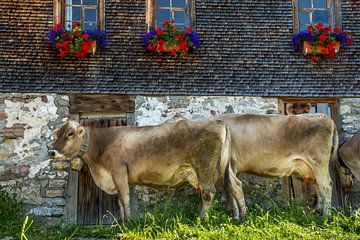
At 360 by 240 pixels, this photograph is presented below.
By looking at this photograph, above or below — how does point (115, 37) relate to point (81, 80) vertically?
above

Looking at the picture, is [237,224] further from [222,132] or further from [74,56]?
[74,56]

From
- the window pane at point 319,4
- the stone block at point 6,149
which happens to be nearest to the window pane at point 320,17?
the window pane at point 319,4

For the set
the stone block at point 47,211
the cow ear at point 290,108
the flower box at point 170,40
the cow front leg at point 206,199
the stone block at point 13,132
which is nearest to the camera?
the cow front leg at point 206,199

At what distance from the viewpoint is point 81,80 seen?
988cm

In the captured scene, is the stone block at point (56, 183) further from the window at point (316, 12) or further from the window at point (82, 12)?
the window at point (316, 12)

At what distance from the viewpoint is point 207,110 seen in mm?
9961

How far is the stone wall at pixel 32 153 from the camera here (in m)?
9.39

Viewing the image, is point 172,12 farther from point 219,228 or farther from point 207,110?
point 219,228

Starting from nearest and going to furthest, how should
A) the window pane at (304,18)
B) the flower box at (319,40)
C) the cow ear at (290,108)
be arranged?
the flower box at (319,40) → the cow ear at (290,108) → the window pane at (304,18)

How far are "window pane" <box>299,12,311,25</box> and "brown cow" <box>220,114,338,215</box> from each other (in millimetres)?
2804

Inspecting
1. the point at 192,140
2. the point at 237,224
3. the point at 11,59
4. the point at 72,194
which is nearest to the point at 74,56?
the point at 11,59

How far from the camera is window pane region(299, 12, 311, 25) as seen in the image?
10.9 m

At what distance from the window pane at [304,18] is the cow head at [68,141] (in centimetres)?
518

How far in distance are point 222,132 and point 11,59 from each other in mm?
4265
